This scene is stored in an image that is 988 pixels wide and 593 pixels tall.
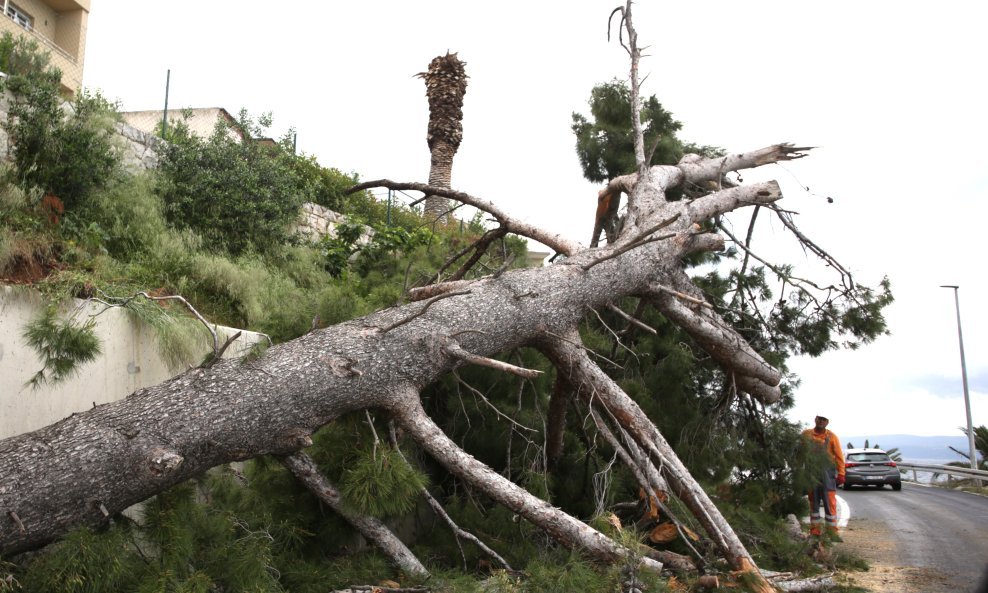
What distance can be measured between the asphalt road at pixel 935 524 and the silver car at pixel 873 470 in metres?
0.22

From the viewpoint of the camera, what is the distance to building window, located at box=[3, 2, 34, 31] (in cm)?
1599

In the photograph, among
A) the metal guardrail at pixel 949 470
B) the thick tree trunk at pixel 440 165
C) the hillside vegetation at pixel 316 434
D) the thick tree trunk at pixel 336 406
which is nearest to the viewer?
the thick tree trunk at pixel 336 406

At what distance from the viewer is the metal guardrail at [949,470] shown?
13.6 meters

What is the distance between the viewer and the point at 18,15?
16.7 metres

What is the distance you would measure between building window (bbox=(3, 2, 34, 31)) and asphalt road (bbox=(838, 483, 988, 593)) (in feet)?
61.6

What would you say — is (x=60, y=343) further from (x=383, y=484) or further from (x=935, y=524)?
(x=935, y=524)

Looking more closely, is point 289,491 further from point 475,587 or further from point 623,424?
point 623,424

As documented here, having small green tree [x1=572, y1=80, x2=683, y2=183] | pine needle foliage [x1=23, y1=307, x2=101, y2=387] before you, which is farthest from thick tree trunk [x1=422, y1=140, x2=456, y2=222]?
pine needle foliage [x1=23, y1=307, x2=101, y2=387]

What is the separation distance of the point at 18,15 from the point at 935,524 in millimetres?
A: 20359

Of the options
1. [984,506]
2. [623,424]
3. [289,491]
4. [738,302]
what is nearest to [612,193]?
[738,302]

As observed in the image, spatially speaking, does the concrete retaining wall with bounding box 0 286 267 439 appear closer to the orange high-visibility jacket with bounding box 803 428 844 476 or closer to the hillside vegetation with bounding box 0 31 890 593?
the hillside vegetation with bounding box 0 31 890 593

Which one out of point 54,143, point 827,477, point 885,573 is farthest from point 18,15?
point 885,573

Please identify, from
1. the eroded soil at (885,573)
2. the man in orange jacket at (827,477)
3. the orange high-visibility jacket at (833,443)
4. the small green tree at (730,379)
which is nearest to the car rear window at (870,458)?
the man in orange jacket at (827,477)

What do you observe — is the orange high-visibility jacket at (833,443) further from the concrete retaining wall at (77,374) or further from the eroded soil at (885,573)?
the concrete retaining wall at (77,374)
